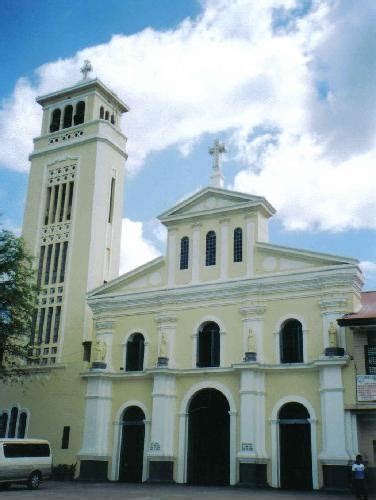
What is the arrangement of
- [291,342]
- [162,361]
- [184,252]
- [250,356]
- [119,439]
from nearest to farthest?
[250,356]
[291,342]
[162,361]
[119,439]
[184,252]

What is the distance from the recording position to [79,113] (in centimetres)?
4075

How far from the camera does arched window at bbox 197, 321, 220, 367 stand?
101 feet

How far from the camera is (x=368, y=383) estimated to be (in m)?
26.0

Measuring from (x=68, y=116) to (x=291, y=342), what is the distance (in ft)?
74.2

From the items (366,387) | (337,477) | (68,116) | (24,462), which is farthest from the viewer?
(68,116)

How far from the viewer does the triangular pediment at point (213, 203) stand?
31.9 metres

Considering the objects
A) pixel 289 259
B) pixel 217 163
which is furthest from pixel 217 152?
pixel 289 259

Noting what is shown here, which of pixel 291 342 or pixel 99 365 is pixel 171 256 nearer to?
pixel 99 365

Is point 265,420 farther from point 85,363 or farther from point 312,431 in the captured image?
point 85,363

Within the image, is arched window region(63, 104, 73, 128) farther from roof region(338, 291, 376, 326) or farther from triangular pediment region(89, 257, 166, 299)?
roof region(338, 291, 376, 326)

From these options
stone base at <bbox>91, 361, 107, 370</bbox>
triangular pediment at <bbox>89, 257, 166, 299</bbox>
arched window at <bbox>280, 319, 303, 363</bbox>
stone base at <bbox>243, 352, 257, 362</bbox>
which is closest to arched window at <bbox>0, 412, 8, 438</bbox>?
stone base at <bbox>91, 361, 107, 370</bbox>

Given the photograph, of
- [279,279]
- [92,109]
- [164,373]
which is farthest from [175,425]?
[92,109]

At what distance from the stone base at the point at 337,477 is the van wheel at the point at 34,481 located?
40.7ft

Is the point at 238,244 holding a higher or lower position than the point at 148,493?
higher
